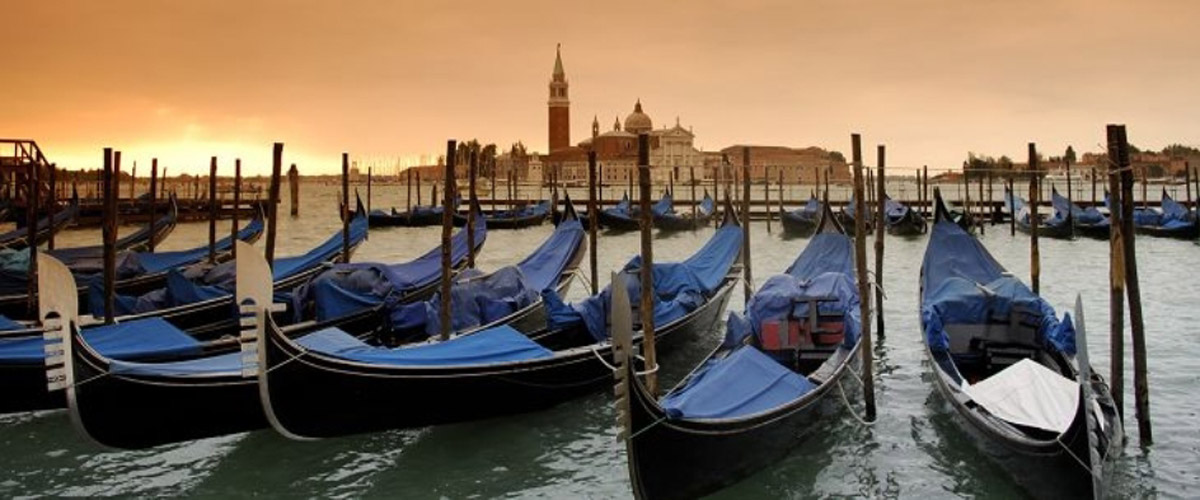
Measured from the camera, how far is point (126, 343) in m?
5.91

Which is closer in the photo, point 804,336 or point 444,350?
point 444,350

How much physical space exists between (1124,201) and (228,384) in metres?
4.69

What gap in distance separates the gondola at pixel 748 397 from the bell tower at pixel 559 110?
76395mm

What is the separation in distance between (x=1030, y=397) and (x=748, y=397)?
1.33 metres

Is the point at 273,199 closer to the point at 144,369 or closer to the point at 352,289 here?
the point at 352,289

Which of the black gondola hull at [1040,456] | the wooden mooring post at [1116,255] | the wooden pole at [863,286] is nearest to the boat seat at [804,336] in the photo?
the wooden pole at [863,286]

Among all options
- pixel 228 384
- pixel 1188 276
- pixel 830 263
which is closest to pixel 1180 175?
pixel 1188 276

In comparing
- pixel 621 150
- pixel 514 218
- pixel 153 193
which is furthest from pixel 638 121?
pixel 153 193

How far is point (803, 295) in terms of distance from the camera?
6.33 meters

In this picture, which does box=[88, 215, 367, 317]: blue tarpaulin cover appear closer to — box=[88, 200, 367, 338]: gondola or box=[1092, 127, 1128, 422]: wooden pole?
box=[88, 200, 367, 338]: gondola

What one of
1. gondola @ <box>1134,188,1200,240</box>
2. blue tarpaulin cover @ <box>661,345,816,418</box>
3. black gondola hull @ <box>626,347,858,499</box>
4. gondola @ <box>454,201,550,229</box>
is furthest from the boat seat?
gondola @ <box>454,201,550,229</box>

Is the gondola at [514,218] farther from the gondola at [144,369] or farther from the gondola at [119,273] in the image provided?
the gondola at [144,369]

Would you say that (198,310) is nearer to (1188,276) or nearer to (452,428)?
(452,428)

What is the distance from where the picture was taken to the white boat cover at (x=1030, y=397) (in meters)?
4.39
